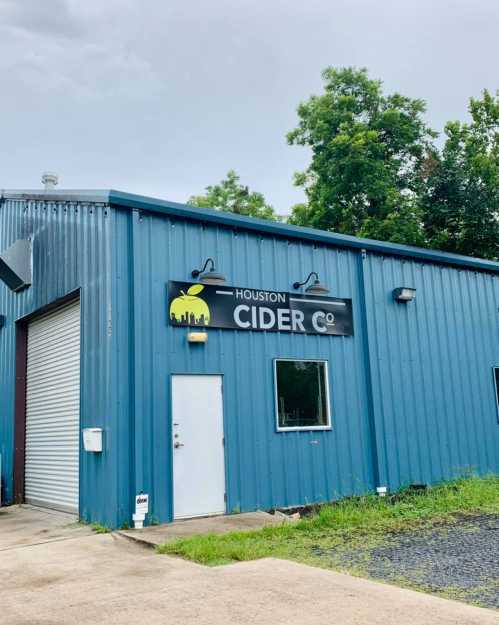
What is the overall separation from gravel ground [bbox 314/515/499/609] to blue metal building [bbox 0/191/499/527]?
247cm

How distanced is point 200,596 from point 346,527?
3284mm

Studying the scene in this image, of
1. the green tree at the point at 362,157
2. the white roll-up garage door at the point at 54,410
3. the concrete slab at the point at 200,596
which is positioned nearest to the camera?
the concrete slab at the point at 200,596

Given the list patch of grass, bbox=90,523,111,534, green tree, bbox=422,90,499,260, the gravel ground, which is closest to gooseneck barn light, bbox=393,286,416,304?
the gravel ground

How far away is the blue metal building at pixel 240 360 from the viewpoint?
7969 mm

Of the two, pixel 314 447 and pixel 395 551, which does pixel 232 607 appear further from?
pixel 314 447

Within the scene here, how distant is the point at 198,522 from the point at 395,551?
2616 mm

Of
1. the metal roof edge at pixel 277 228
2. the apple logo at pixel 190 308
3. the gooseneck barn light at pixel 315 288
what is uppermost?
the metal roof edge at pixel 277 228

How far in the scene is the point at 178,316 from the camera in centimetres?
838

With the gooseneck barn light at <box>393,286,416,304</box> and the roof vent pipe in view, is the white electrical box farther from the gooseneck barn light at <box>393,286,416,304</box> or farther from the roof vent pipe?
the roof vent pipe

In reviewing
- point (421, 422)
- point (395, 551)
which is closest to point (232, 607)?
point (395, 551)

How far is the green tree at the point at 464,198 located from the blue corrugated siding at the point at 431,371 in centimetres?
810

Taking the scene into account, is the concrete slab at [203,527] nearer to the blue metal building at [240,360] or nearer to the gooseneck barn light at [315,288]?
the blue metal building at [240,360]

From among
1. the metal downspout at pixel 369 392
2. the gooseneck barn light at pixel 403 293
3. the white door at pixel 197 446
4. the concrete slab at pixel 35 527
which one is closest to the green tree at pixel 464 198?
the gooseneck barn light at pixel 403 293

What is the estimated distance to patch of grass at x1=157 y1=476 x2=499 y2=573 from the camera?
5.96 metres
